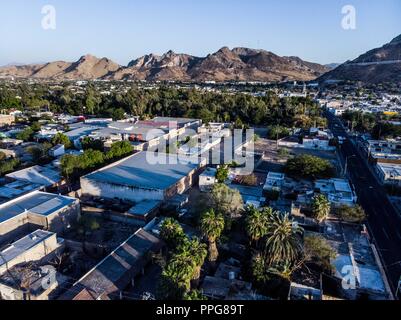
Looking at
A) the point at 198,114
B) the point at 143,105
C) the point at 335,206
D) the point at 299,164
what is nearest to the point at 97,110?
the point at 143,105

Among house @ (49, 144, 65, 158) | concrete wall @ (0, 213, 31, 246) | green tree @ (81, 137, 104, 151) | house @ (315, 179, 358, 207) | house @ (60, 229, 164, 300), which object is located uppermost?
green tree @ (81, 137, 104, 151)

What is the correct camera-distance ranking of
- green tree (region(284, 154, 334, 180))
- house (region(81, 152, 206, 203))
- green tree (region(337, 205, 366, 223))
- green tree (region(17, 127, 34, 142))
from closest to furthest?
green tree (region(337, 205, 366, 223)), house (region(81, 152, 206, 203)), green tree (region(284, 154, 334, 180)), green tree (region(17, 127, 34, 142))

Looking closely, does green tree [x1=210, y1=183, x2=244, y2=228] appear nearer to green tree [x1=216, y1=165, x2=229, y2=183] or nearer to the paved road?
green tree [x1=216, y1=165, x2=229, y2=183]

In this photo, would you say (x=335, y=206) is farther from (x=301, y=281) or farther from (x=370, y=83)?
(x=370, y=83)

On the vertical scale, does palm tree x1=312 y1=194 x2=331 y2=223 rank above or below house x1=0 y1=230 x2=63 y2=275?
above

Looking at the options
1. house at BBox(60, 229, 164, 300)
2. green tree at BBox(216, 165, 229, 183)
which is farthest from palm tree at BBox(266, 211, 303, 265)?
green tree at BBox(216, 165, 229, 183)

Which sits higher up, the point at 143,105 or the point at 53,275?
the point at 143,105

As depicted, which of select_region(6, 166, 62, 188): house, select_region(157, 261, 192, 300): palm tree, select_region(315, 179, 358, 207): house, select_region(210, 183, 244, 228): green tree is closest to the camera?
select_region(157, 261, 192, 300): palm tree

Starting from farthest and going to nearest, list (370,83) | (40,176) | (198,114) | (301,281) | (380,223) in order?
(370,83)
(198,114)
(40,176)
(380,223)
(301,281)
